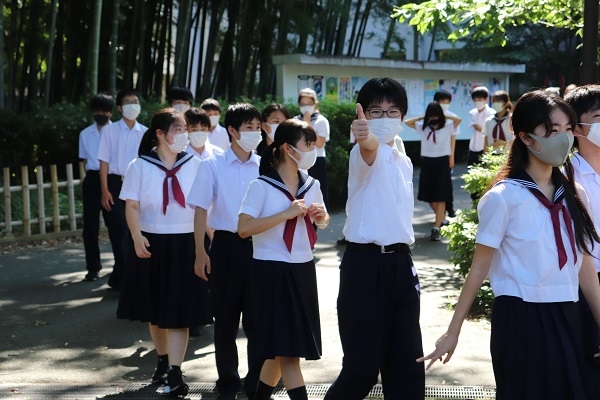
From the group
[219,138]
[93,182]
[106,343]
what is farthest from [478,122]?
[106,343]

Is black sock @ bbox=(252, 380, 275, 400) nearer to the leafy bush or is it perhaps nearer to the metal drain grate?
the metal drain grate

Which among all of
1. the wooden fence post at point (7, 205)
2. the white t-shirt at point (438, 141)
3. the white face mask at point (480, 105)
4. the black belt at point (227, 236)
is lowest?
the wooden fence post at point (7, 205)

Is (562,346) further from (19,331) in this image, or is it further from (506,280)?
(19,331)

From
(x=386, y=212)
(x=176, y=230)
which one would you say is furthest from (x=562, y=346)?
(x=176, y=230)

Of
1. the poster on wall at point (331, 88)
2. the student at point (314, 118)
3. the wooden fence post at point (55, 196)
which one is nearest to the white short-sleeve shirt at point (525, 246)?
the student at point (314, 118)

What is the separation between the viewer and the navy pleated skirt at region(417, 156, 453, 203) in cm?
1155

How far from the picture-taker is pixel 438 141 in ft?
38.1

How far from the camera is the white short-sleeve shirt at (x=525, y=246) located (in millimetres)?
3488

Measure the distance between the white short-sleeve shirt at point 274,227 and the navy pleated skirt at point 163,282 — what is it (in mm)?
1090

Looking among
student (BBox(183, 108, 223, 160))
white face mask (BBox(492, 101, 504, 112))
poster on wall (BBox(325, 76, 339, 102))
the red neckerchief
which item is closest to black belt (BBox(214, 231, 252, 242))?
the red neckerchief

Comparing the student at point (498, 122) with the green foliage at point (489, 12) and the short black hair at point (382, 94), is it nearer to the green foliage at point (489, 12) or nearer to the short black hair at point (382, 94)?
the green foliage at point (489, 12)

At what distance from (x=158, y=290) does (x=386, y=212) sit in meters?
2.05

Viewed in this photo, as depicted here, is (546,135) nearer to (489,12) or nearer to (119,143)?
(489,12)

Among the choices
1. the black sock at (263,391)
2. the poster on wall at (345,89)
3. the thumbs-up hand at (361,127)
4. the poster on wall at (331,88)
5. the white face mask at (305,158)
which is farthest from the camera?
the poster on wall at (345,89)
